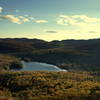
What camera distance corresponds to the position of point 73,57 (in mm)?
129750

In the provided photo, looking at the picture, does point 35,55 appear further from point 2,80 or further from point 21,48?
point 2,80

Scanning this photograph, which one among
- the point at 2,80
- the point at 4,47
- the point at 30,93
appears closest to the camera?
the point at 30,93

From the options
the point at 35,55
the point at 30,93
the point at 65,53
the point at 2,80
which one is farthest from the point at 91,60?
the point at 30,93

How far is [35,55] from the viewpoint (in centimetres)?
13675

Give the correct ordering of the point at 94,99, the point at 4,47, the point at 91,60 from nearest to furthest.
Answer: the point at 94,99 < the point at 91,60 < the point at 4,47

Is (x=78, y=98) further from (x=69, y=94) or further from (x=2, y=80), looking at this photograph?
(x=2, y=80)

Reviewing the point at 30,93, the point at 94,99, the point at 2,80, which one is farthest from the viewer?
the point at 2,80

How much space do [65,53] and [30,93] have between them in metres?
110

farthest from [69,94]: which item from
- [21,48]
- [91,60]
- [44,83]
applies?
[21,48]

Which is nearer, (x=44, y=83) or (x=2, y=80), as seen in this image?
(x=44, y=83)

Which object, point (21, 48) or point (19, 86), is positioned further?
point (21, 48)

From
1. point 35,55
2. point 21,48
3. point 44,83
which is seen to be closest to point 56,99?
point 44,83

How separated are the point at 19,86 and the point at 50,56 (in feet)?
308

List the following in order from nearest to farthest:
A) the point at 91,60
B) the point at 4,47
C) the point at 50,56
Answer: the point at 91,60, the point at 50,56, the point at 4,47
